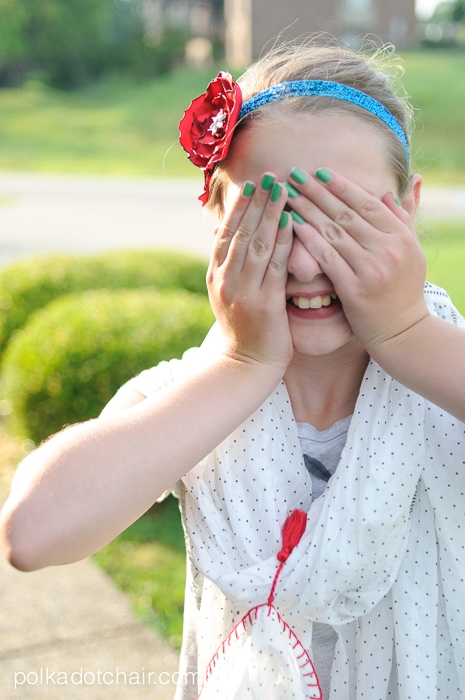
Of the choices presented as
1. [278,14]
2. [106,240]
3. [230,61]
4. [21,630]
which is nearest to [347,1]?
[278,14]

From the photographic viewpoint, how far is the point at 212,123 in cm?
179

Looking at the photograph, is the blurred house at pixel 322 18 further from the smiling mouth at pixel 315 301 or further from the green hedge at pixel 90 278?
the smiling mouth at pixel 315 301

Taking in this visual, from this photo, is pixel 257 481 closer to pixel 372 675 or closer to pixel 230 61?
pixel 372 675

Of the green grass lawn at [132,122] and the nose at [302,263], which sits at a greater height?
the nose at [302,263]

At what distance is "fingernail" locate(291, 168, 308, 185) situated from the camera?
1.56 metres

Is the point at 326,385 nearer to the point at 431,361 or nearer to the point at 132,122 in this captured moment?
the point at 431,361

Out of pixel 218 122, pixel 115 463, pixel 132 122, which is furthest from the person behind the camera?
pixel 132 122

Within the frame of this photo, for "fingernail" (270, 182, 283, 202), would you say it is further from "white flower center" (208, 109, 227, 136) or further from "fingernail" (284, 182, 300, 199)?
"white flower center" (208, 109, 227, 136)

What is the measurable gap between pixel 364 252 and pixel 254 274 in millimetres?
209

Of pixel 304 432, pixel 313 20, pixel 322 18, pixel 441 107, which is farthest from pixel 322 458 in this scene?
pixel 313 20

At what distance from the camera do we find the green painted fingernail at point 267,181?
1568mm

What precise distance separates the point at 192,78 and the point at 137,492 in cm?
4713

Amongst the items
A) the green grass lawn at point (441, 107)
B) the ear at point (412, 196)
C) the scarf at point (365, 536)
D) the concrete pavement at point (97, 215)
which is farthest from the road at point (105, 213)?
the scarf at point (365, 536)

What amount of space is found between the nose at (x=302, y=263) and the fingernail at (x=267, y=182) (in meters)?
0.11
